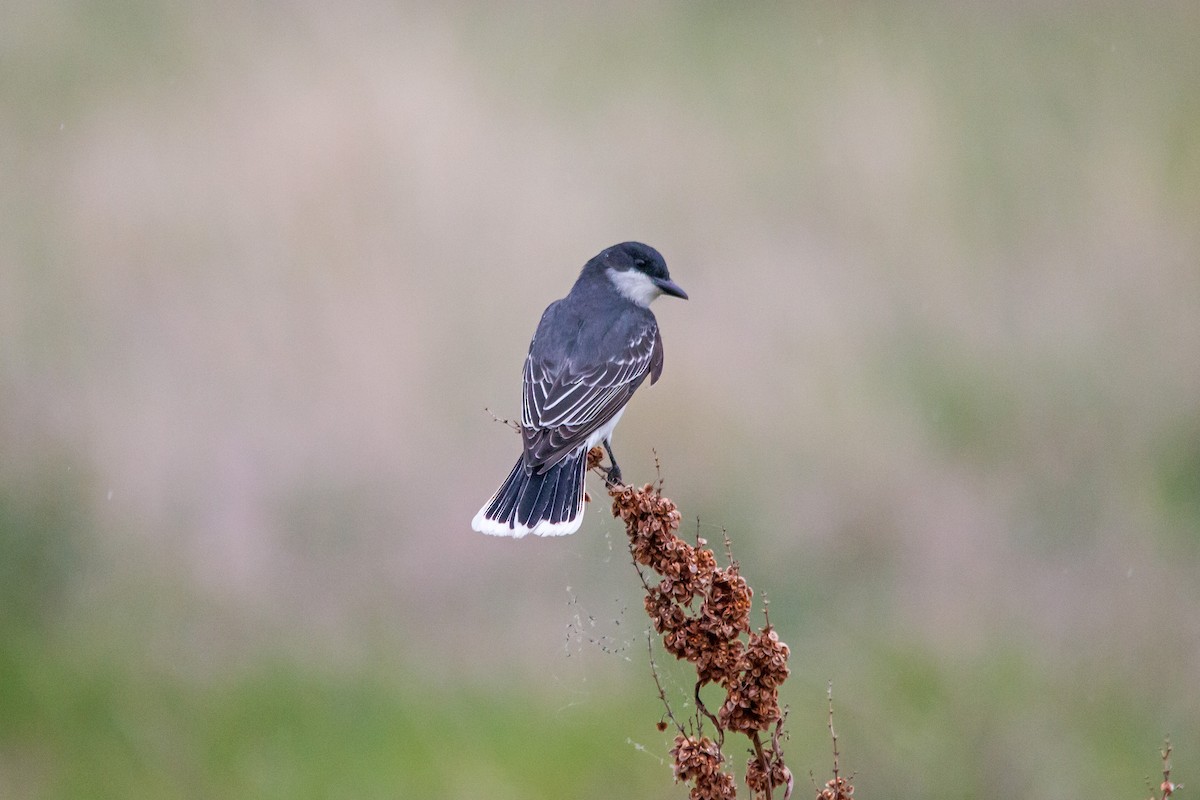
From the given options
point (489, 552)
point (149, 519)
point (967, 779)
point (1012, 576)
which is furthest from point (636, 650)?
point (149, 519)

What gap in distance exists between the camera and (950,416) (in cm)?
912

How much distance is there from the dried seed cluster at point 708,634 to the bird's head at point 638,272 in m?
2.39

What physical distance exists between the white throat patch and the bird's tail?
1.36 metres

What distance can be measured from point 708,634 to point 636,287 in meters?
2.89

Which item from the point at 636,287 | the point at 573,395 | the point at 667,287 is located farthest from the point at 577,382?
the point at 636,287

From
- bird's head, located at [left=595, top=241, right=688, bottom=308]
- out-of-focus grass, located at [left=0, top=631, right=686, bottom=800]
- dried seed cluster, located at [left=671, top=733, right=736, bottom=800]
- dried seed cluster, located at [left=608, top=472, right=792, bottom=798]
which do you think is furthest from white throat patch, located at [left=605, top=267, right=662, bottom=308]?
dried seed cluster, located at [left=671, top=733, right=736, bottom=800]

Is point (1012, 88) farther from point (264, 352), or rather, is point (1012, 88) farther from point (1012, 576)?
point (264, 352)

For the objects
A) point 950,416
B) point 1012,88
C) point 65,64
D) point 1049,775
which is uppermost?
point 1012,88

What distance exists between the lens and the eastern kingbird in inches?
182

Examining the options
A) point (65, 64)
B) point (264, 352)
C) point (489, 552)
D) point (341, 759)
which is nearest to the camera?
point (341, 759)

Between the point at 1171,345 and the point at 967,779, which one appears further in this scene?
the point at 1171,345

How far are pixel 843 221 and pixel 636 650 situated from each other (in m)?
3.76

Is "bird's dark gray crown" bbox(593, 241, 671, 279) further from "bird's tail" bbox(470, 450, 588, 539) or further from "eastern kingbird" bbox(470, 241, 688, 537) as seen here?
"bird's tail" bbox(470, 450, 588, 539)

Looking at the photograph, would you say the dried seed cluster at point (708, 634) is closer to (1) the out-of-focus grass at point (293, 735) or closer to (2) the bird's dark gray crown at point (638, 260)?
(2) the bird's dark gray crown at point (638, 260)
